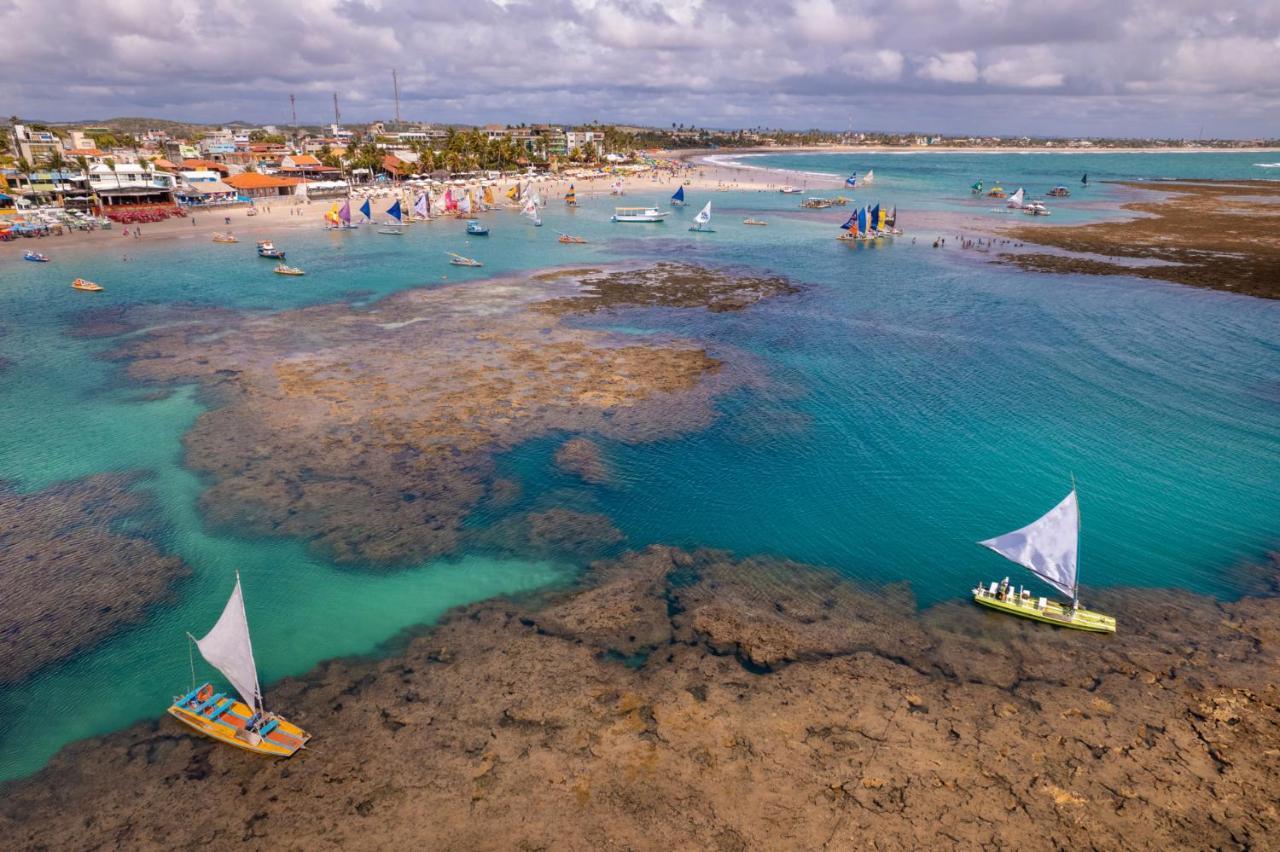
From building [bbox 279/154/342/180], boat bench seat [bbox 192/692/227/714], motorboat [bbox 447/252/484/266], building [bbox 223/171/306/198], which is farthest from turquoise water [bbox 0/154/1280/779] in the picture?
building [bbox 279/154/342/180]

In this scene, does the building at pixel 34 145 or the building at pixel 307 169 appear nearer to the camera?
the building at pixel 34 145

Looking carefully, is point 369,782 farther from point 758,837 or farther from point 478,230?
point 478,230

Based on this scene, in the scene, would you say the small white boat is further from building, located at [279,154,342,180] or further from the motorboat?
building, located at [279,154,342,180]

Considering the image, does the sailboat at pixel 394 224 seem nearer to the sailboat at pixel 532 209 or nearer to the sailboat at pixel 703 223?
the sailboat at pixel 532 209

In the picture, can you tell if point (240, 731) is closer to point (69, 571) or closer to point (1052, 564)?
point (69, 571)

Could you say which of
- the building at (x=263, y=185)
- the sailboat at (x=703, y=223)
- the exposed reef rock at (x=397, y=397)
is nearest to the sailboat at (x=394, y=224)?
the building at (x=263, y=185)

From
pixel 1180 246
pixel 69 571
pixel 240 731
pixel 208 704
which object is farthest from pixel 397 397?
pixel 1180 246
